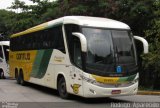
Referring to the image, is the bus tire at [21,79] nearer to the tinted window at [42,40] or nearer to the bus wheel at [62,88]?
the tinted window at [42,40]

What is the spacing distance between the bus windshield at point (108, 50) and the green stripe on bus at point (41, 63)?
351cm

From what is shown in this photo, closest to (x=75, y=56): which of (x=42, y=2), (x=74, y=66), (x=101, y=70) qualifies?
(x=74, y=66)

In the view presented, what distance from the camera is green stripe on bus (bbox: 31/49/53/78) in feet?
60.3

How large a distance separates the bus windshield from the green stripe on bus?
11.5ft

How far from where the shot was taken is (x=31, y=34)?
2152 cm

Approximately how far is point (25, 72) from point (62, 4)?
7.67 metres

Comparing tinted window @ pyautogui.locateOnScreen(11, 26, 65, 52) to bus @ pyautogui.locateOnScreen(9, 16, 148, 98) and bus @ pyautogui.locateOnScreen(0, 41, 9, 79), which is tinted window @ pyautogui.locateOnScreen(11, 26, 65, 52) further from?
bus @ pyautogui.locateOnScreen(0, 41, 9, 79)

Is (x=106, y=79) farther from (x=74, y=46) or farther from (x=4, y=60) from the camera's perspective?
(x=4, y=60)

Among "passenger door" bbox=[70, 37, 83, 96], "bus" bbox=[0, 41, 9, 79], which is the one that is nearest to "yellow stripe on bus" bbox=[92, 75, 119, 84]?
"passenger door" bbox=[70, 37, 83, 96]

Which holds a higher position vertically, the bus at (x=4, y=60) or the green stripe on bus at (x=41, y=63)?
the green stripe on bus at (x=41, y=63)

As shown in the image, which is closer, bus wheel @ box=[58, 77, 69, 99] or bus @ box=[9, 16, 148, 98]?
bus @ box=[9, 16, 148, 98]

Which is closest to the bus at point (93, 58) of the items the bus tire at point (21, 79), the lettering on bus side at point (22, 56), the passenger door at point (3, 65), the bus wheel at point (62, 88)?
the bus wheel at point (62, 88)

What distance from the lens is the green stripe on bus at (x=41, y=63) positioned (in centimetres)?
1839

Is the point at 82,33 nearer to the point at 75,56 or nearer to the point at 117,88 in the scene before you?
the point at 75,56
